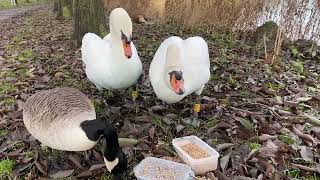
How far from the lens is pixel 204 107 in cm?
427

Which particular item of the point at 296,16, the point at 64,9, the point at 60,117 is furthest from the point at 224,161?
the point at 64,9

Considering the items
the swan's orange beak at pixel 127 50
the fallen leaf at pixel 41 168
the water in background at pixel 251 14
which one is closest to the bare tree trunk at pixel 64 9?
the water in background at pixel 251 14

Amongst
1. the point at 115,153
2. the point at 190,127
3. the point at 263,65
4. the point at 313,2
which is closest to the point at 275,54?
the point at 263,65

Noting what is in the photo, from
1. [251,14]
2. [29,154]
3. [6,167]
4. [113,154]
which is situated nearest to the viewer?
[113,154]

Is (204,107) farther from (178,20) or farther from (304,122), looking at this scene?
(178,20)

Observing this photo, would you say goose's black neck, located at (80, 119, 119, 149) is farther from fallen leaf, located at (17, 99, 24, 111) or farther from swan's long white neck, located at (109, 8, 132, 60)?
fallen leaf, located at (17, 99, 24, 111)

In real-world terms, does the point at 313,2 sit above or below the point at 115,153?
above

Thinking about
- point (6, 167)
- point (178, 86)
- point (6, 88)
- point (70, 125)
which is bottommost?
point (6, 167)

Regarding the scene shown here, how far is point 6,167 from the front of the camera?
11.0ft

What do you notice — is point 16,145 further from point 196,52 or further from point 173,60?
point 196,52

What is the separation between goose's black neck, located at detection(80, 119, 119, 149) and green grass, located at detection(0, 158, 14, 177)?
0.94 m

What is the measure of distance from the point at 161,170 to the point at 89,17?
12.8ft

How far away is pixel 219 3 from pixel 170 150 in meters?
→ 5.04

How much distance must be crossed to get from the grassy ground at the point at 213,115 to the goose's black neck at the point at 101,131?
0.53 m
